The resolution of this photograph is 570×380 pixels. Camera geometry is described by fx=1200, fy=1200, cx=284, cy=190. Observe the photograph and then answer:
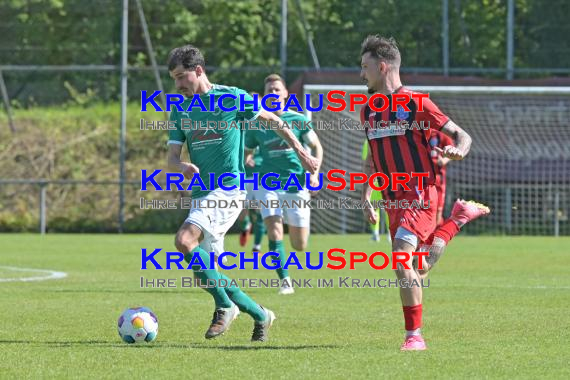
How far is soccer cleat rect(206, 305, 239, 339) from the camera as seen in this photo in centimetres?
816

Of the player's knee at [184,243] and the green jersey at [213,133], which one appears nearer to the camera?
the player's knee at [184,243]

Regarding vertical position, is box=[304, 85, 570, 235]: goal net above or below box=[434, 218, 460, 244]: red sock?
below

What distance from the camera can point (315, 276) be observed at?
1451cm

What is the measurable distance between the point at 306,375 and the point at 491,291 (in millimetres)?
6240

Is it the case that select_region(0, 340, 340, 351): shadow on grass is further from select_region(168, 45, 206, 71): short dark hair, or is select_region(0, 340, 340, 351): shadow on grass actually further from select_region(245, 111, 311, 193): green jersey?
select_region(245, 111, 311, 193): green jersey

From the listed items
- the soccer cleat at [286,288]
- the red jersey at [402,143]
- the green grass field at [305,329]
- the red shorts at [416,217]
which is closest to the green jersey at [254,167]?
the green grass field at [305,329]

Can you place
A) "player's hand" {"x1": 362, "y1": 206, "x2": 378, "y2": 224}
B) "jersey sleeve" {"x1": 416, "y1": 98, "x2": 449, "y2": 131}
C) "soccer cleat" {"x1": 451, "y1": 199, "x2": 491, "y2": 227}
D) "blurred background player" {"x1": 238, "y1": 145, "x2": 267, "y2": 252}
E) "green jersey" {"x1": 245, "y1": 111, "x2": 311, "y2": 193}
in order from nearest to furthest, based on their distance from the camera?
1. "jersey sleeve" {"x1": 416, "y1": 98, "x2": 449, "y2": 131}
2. "player's hand" {"x1": 362, "y1": 206, "x2": 378, "y2": 224}
3. "soccer cleat" {"x1": 451, "y1": 199, "x2": 491, "y2": 227}
4. "green jersey" {"x1": 245, "y1": 111, "x2": 311, "y2": 193}
5. "blurred background player" {"x1": 238, "y1": 145, "x2": 267, "y2": 252}

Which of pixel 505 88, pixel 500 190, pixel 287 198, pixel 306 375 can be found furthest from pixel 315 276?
pixel 500 190

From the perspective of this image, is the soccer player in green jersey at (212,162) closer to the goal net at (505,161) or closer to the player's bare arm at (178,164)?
the player's bare arm at (178,164)

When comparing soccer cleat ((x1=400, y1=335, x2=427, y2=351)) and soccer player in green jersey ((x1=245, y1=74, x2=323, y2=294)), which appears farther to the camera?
soccer player in green jersey ((x1=245, y1=74, x2=323, y2=294))

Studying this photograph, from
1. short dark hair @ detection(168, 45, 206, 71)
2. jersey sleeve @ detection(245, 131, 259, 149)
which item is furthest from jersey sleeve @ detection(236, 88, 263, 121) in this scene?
jersey sleeve @ detection(245, 131, 259, 149)

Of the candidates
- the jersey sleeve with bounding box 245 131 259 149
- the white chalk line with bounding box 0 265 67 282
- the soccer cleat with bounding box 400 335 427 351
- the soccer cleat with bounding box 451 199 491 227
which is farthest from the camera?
the white chalk line with bounding box 0 265 67 282

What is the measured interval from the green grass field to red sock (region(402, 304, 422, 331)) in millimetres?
180

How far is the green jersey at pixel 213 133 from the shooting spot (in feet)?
27.1
